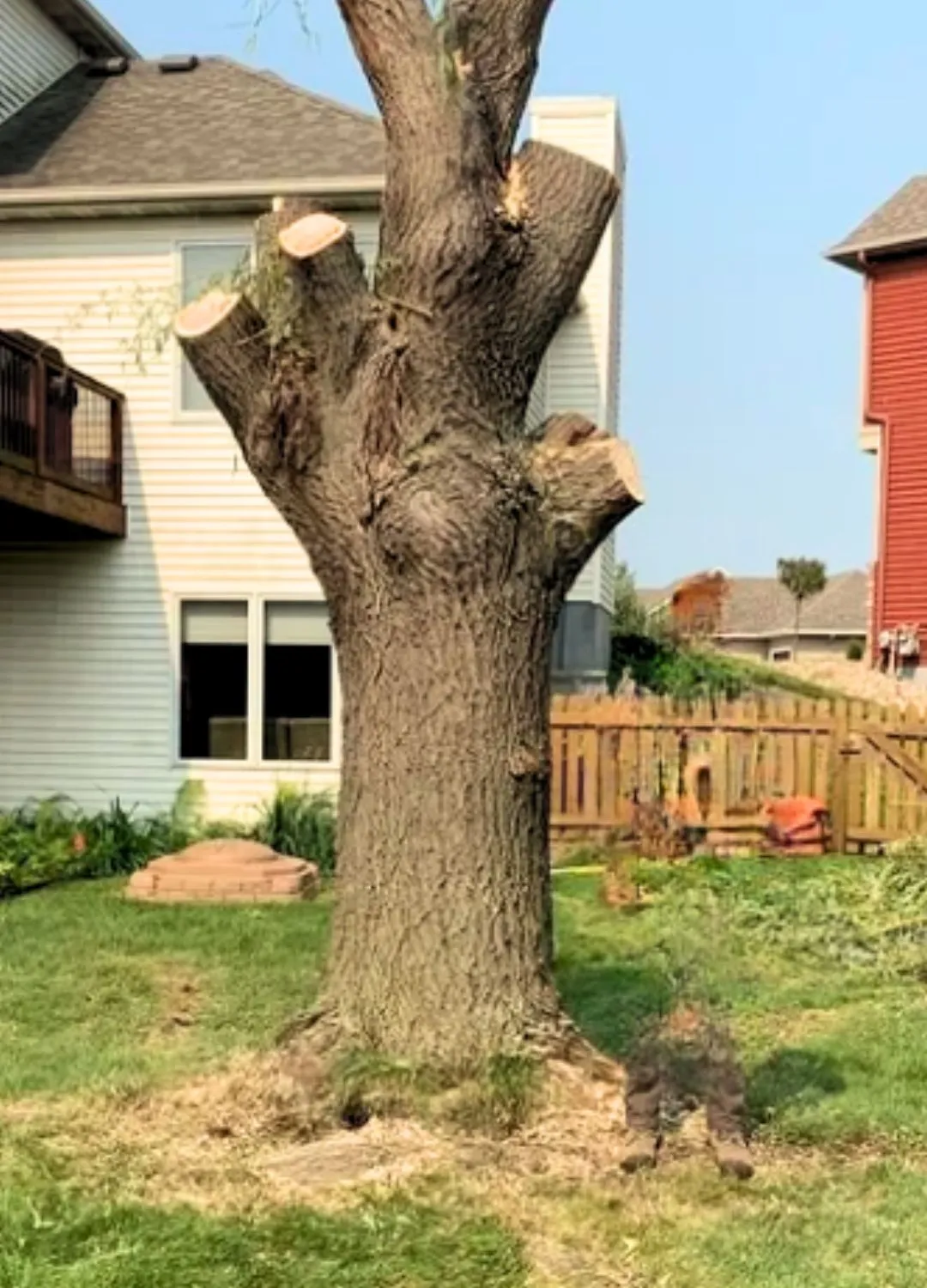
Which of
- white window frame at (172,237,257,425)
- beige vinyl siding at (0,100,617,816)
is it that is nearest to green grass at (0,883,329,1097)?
beige vinyl siding at (0,100,617,816)

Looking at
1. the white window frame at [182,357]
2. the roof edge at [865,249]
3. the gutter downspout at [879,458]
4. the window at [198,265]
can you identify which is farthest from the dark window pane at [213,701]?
the roof edge at [865,249]

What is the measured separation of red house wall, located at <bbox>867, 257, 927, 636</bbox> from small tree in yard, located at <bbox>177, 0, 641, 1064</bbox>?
850 inches

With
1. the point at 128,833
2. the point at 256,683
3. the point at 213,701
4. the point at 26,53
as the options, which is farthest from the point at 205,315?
the point at 26,53

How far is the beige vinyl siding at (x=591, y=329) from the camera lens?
704 inches

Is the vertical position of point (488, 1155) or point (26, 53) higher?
point (26, 53)

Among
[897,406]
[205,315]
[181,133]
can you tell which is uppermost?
[181,133]

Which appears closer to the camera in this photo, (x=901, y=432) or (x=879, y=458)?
(x=901, y=432)

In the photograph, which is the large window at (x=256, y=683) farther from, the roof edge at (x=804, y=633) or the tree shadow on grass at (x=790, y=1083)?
the roof edge at (x=804, y=633)

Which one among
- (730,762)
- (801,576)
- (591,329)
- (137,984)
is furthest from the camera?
(801,576)

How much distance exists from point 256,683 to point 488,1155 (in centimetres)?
961

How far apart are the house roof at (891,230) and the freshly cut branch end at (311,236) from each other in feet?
73.9

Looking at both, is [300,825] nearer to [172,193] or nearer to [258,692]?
[258,692]

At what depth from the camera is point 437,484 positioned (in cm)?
527

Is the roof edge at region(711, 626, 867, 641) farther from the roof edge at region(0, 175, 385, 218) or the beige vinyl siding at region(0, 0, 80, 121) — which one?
the roof edge at region(0, 175, 385, 218)
